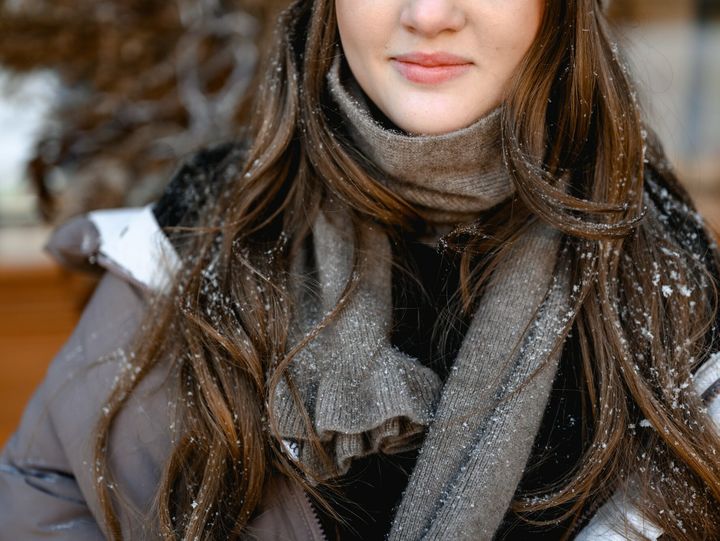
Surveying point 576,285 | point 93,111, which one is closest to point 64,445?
point 576,285

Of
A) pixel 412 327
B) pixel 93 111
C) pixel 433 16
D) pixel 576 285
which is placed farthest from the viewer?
pixel 93 111

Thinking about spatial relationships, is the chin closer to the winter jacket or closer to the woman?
the woman

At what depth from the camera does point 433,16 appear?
117 centimetres

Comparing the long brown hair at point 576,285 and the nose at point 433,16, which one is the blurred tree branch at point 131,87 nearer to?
the long brown hair at point 576,285

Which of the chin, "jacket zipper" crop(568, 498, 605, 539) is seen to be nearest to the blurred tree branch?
the chin

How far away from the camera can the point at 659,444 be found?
1232 millimetres

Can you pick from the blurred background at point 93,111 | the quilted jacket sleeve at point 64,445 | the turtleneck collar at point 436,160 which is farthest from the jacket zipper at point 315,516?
the blurred background at point 93,111

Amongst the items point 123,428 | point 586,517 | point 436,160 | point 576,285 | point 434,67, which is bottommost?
point 586,517

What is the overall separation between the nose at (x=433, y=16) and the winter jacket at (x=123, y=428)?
55 centimetres

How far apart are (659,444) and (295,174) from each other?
0.78m

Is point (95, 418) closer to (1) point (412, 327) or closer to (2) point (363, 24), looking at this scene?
(1) point (412, 327)

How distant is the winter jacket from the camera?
126cm

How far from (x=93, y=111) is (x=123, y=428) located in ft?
6.11

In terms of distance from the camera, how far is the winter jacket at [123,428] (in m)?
1.26
